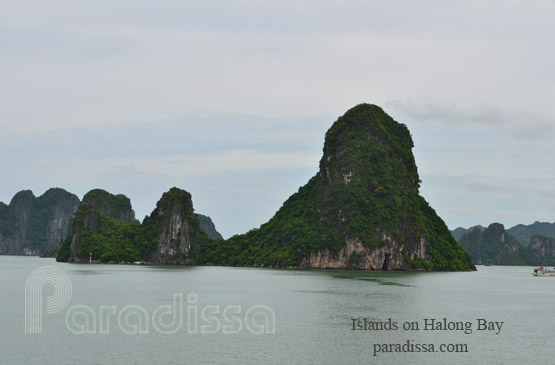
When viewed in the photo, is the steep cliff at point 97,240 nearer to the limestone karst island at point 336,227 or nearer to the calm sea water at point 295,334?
the limestone karst island at point 336,227

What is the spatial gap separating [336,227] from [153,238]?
56961mm

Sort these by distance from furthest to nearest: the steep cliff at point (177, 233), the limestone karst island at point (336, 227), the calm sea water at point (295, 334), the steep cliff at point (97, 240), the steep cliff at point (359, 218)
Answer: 1. the steep cliff at point (97, 240)
2. the steep cliff at point (177, 233)
3. the limestone karst island at point (336, 227)
4. the steep cliff at point (359, 218)
5. the calm sea water at point (295, 334)

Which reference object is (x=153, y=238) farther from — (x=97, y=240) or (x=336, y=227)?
(x=336, y=227)

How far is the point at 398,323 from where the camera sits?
4569 centimetres

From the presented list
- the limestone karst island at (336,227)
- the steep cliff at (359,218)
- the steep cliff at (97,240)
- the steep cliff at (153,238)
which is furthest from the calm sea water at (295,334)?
the steep cliff at (97,240)

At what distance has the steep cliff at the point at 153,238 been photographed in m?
163

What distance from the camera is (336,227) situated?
135500mm

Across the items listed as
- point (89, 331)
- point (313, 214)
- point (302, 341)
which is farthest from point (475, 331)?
point (313, 214)

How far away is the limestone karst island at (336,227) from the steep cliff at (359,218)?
0.24 meters

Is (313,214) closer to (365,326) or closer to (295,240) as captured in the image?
(295,240)

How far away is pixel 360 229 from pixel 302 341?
95.4 meters

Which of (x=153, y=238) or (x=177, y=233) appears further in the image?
(x=153, y=238)

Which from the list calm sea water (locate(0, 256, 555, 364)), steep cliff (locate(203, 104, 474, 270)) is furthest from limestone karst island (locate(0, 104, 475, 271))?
calm sea water (locate(0, 256, 555, 364))

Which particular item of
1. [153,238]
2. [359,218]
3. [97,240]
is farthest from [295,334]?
[97,240]
